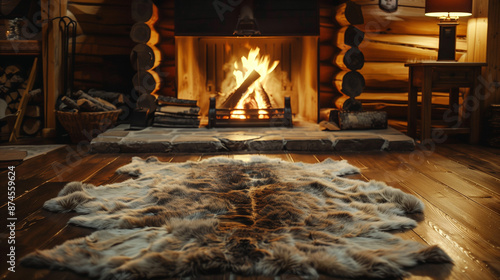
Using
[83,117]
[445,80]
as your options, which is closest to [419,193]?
[445,80]

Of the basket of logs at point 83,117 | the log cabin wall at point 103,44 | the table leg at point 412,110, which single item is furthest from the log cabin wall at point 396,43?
the basket of logs at point 83,117

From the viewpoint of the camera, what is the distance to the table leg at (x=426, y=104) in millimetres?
3805

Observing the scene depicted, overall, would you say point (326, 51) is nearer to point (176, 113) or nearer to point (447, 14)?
point (447, 14)

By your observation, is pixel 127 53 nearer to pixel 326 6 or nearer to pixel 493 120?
pixel 326 6

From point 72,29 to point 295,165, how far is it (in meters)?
2.90

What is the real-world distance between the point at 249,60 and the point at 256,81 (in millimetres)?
269

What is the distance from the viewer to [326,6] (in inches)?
178

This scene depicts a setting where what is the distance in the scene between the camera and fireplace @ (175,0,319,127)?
13.6 ft

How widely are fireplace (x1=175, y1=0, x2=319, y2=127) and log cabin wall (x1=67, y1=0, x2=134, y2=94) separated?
729 mm

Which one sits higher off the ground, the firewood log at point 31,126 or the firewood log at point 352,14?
the firewood log at point 352,14

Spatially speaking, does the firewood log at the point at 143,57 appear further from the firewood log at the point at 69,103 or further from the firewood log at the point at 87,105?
the firewood log at the point at 69,103

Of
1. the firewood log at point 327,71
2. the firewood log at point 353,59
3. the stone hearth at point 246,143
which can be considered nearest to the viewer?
the stone hearth at point 246,143

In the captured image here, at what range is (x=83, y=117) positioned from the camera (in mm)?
3904

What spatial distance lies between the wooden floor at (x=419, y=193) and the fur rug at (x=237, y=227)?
0.24 feet
